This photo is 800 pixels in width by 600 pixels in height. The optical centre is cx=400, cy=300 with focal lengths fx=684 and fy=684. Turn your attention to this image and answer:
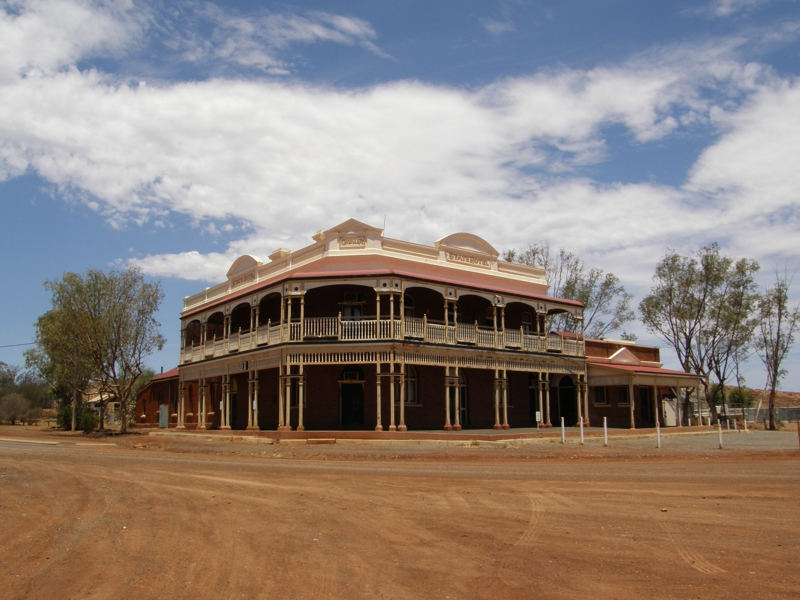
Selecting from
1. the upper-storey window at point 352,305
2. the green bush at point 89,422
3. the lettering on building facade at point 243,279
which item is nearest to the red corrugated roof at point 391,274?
the lettering on building facade at point 243,279

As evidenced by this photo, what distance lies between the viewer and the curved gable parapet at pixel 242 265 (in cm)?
3497

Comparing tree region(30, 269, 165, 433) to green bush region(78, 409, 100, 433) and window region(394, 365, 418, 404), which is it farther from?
window region(394, 365, 418, 404)

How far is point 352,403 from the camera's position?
29.8m

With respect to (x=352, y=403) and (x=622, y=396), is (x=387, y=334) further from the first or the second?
(x=622, y=396)

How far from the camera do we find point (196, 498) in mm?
11398

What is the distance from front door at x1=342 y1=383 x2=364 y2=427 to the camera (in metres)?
29.7

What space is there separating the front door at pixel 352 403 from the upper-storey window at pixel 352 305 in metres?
3.02

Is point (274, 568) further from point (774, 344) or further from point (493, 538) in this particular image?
point (774, 344)

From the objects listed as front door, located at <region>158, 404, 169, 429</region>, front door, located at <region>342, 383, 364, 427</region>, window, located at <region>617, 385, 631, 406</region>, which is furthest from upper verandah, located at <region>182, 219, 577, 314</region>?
front door, located at <region>158, 404, 169, 429</region>

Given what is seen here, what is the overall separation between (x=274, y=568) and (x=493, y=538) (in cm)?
282

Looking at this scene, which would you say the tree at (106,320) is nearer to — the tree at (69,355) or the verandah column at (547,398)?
the tree at (69,355)

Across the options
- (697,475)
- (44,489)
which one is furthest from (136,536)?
(697,475)

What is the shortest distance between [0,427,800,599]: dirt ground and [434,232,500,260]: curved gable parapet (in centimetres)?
1786

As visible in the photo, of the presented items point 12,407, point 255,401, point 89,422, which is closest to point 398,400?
point 255,401
